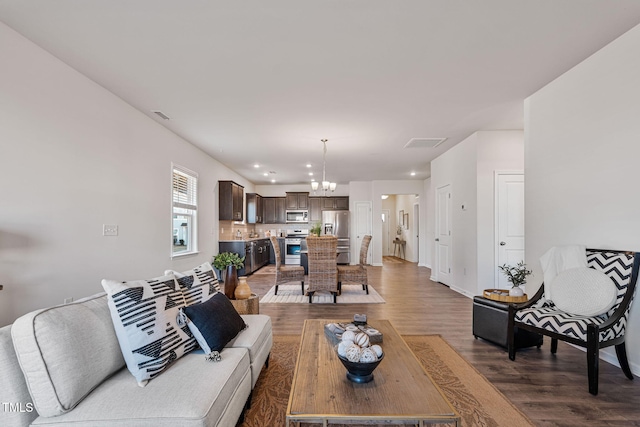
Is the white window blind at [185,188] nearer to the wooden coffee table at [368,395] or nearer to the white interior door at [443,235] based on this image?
the wooden coffee table at [368,395]

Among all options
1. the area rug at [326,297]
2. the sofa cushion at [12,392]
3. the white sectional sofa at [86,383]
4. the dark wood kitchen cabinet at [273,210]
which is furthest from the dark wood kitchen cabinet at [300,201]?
the sofa cushion at [12,392]

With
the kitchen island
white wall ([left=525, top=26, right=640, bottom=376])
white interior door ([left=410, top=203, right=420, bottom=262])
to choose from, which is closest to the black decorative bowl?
white wall ([left=525, top=26, right=640, bottom=376])

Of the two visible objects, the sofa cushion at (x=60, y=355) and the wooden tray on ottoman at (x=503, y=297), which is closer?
the sofa cushion at (x=60, y=355)

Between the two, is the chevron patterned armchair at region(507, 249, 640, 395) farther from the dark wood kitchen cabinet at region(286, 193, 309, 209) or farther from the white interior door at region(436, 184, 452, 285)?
the dark wood kitchen cabinet at region(286, 193, 309, 209)

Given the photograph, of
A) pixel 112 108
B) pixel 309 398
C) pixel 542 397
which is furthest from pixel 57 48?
pixel 542 397

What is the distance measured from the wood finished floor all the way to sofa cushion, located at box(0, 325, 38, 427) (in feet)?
8.02

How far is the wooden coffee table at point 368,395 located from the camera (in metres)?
1.30

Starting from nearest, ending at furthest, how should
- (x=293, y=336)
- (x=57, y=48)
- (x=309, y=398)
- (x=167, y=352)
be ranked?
(x=309, y=398) < (x=167, y=352) < (x=57, y=48) < (x=293, y=336)

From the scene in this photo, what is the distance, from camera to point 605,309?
2393 millimetres

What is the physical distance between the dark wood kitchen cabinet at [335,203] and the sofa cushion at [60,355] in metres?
8.72

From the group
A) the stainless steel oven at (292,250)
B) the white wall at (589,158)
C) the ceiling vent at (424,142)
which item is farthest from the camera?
the stainless steel oven at (292,250)

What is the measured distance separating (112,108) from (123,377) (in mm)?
3091

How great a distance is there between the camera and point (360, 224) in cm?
966

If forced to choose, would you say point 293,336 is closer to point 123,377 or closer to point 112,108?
point 123,377
